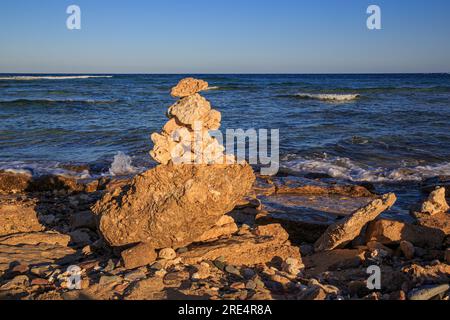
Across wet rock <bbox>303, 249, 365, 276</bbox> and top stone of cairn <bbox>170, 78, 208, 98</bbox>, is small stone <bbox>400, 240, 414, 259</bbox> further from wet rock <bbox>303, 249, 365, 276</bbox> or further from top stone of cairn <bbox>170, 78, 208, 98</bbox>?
top stone of cairn <bbox>170, 78, 208, 98</bbox>

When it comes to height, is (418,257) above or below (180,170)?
below

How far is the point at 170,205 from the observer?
13.9ft

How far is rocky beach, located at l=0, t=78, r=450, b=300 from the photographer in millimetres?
3604

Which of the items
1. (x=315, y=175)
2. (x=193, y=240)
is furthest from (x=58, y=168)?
(x=193, y=240)

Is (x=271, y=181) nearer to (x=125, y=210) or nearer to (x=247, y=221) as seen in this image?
(x=247, y=221)

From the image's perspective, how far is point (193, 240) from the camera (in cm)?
457

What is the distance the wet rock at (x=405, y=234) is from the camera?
4703 mm

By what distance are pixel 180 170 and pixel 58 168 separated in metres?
6.88

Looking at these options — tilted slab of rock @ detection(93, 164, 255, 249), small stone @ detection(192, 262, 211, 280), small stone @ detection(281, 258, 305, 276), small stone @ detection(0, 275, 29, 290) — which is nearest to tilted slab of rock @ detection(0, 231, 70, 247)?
tilted slab of rock @ detection(93, 164, 255, 249)

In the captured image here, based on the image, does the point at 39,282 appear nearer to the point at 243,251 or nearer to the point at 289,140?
the point at 243,251

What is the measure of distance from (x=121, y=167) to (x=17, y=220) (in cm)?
471

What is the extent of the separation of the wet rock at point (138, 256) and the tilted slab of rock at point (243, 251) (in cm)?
33

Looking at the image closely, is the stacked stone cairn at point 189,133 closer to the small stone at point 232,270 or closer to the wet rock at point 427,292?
the small stone at point 232,270

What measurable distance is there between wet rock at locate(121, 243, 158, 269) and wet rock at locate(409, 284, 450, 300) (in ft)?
7.75
